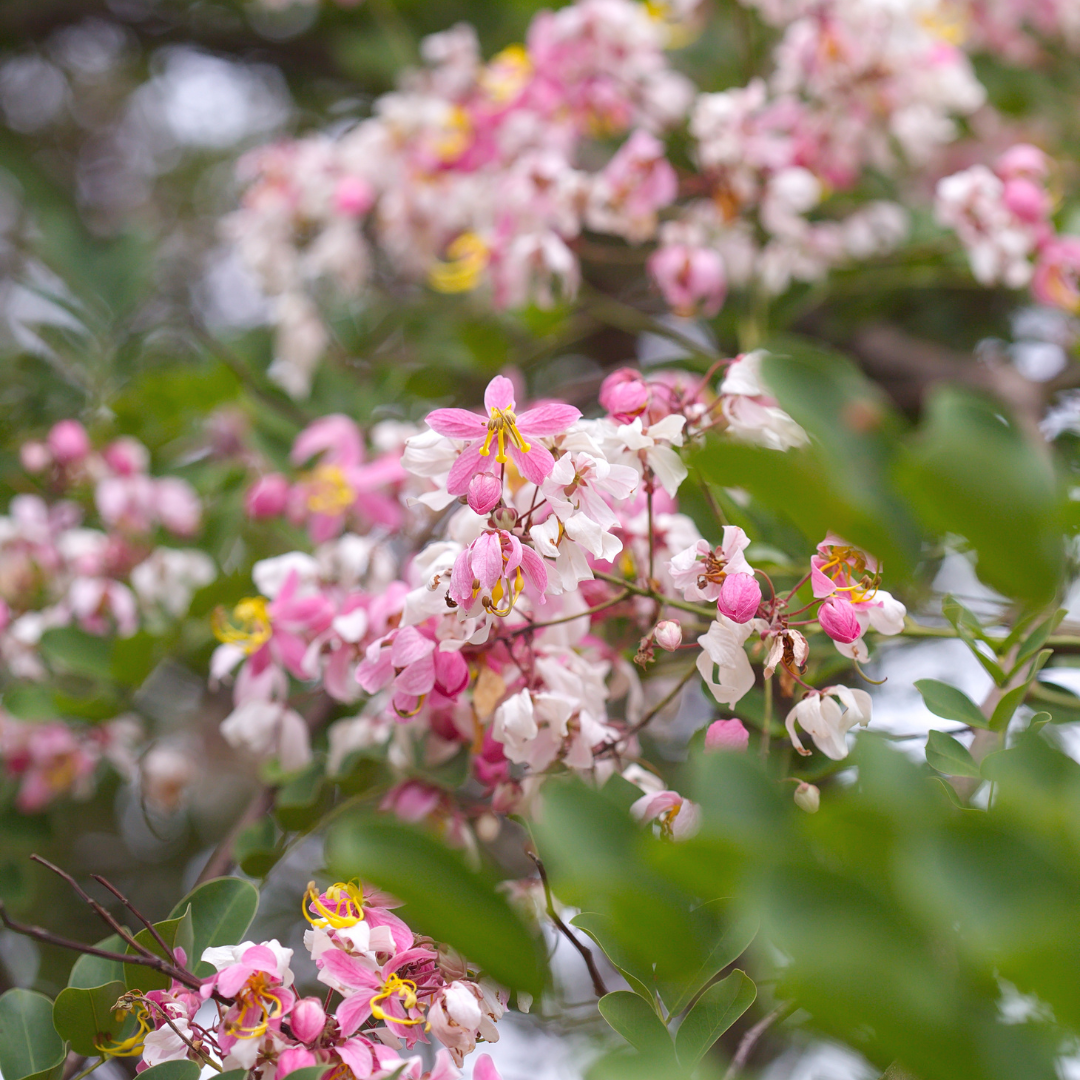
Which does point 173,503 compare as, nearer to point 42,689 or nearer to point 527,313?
point 42,689

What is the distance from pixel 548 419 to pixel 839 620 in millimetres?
213

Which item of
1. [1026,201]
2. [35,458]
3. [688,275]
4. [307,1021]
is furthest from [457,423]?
[35,458]

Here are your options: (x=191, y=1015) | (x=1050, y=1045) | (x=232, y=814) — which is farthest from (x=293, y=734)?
(x=232, y=814)

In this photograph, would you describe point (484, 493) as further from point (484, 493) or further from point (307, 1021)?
point (307, 1021)

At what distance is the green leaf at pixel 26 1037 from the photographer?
0.59 metres

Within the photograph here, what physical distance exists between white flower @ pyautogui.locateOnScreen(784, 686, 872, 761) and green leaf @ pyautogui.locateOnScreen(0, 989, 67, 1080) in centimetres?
52

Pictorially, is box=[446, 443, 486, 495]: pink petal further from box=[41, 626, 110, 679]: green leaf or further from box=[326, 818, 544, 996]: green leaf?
box=[41, 626, 110, 679]: green leaf

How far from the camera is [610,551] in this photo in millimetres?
547

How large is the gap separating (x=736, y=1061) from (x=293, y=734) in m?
0.44

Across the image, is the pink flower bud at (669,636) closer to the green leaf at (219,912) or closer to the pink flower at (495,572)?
the pink flower at (495,572)

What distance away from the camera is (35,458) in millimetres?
1233

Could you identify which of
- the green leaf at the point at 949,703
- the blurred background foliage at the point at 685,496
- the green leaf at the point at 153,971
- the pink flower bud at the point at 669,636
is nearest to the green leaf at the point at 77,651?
the blurred background foliage at the point at 685,496

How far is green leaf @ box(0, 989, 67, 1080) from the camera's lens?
0.59m

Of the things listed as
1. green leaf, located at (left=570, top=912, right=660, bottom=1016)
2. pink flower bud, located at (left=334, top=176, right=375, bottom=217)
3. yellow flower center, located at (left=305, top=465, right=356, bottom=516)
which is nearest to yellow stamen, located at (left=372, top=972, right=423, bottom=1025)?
green leaf, located at (left=570, top=912, right=660, bottom=1016)
